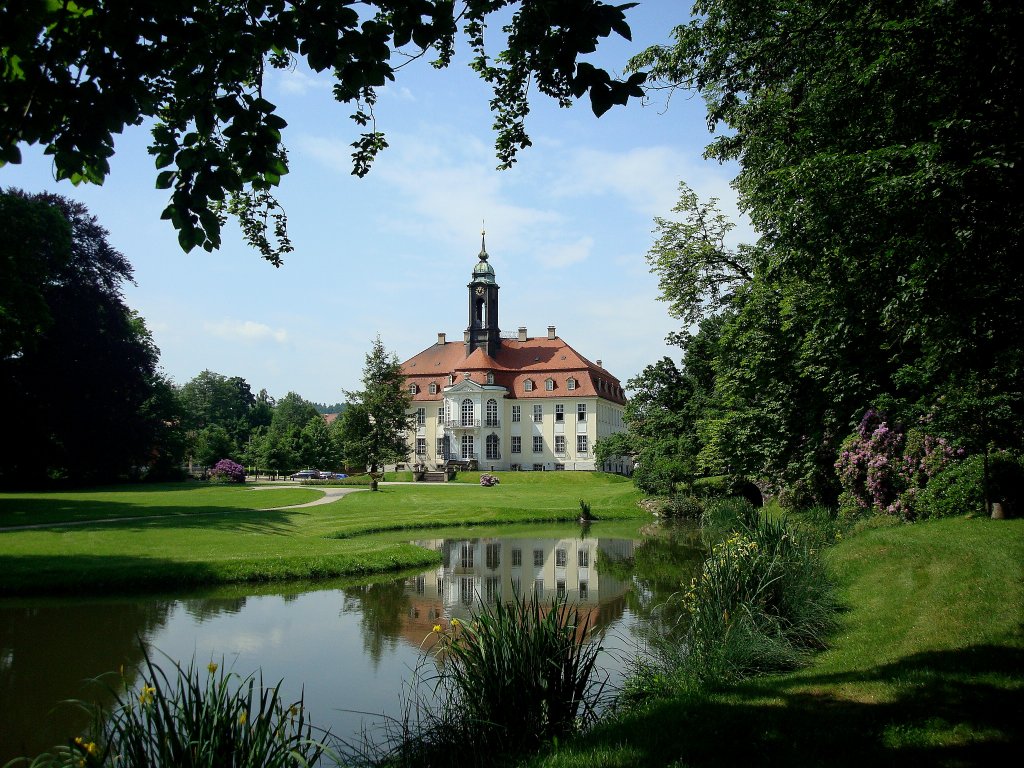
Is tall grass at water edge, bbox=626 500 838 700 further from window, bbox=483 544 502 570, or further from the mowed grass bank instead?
the mowed grass bank

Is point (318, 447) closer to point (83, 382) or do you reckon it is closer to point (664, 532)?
point (83, 382)

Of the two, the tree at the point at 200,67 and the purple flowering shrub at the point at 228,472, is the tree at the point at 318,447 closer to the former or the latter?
the purple flowering shrub at the point at 228,472

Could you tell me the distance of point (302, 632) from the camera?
36.4 feet

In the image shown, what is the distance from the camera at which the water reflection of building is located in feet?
40.6

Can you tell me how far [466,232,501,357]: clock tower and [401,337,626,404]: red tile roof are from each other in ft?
3.73

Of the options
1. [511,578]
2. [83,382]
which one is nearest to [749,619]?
[511,578]

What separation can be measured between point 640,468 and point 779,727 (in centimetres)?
3105

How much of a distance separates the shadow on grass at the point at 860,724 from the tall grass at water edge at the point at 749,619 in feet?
3.53

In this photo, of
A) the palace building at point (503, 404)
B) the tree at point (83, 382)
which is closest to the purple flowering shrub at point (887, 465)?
the tree at point (83, 382)

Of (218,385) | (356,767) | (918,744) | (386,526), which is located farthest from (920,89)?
(218,385)

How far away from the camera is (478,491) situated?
43094 millimetres

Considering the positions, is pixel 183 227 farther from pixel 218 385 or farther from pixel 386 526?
pixel 218 385

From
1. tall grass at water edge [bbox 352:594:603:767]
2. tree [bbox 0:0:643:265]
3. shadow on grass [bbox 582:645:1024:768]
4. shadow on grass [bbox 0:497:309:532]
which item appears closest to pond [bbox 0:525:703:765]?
tall grass at water edge [bbox 352:594:603:767]

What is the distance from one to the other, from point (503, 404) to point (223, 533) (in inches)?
1823
